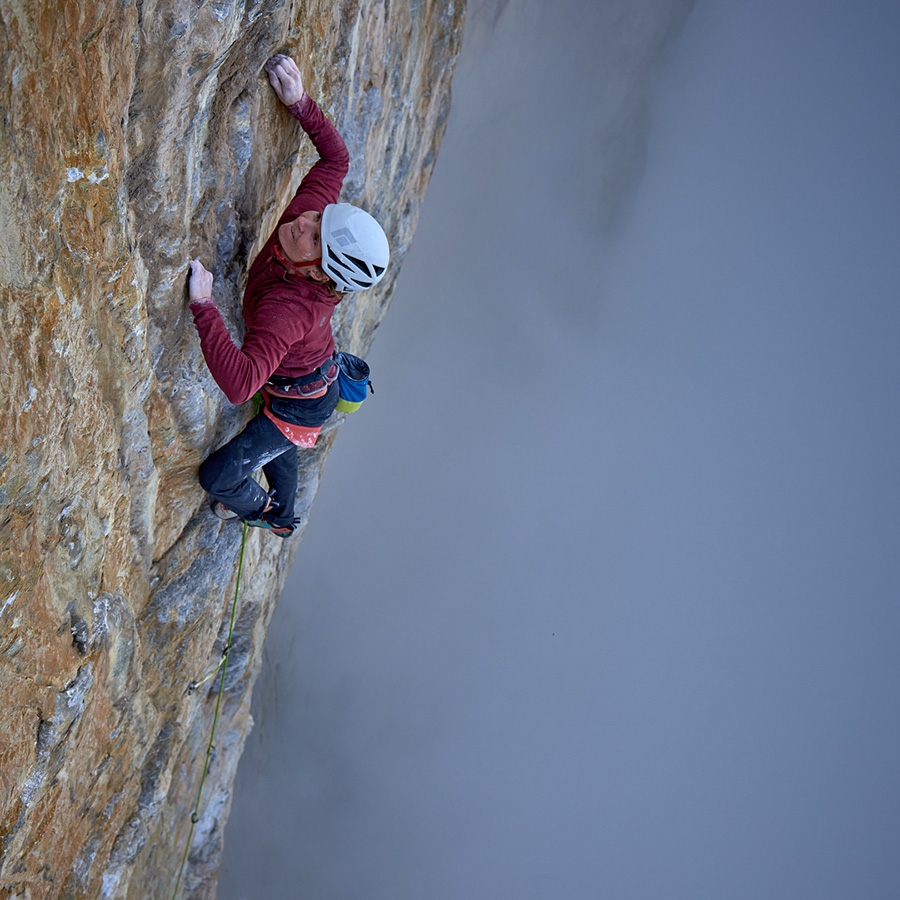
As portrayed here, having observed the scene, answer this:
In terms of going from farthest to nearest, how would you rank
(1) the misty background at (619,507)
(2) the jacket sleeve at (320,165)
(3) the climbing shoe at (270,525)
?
(1) the misty background at (619,507) → (3) the climbing shoe at (270,525) → (2) the jacket sleeve at (320,165)

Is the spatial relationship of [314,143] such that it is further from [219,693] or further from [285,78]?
[219,693]

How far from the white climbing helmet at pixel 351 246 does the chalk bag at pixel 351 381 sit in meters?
0.94

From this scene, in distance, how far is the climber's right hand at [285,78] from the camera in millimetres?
3068

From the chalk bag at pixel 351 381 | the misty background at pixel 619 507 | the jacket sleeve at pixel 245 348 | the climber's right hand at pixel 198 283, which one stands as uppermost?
the climber's right hand at pixel 198 283

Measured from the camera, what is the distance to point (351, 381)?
12.6 ft

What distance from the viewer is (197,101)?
→ 2.59m

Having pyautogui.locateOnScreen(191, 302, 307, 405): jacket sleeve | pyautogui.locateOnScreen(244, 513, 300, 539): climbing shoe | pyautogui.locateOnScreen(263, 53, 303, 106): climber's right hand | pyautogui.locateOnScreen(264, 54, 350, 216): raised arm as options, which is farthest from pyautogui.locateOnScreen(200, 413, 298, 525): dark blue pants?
pyautogui.locateOnScreen(263, 53, 303, 106): climber's right hand

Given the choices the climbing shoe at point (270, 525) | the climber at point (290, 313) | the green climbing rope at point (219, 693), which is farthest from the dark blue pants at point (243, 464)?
the green climbing rope at point (219, 693)

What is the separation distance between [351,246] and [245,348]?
20.6 inches

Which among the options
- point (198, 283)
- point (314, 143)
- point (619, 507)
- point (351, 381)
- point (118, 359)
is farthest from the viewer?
point (619, 507)

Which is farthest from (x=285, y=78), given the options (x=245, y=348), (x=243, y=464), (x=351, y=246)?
(x=243, y=464)

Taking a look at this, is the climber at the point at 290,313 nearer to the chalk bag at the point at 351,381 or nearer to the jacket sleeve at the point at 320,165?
the jacket sleeve at the point at 320,165

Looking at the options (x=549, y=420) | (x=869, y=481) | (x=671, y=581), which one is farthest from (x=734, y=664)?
(x=549, y=420)

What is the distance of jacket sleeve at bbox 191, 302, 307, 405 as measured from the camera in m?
2.65
